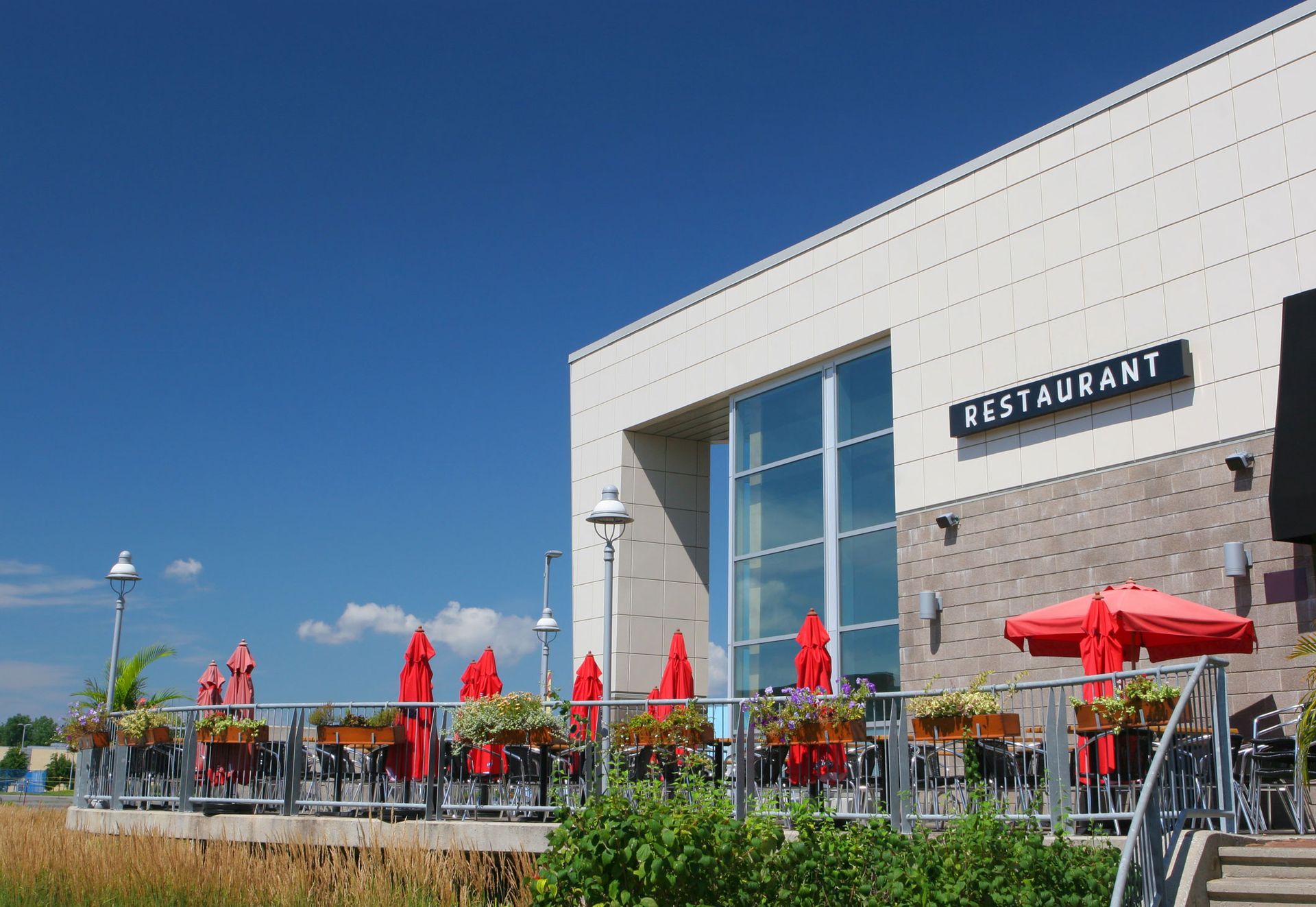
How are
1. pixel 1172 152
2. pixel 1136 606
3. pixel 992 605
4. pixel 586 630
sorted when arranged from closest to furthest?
pixel 1136 606, pixel 1172 152, pixel 992 605, pixel 586 630

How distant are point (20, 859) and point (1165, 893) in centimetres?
1117

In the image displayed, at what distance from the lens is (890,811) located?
10.7 m

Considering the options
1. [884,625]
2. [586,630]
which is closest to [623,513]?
[884,625]

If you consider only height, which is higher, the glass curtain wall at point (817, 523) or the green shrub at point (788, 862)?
the glass curtain wall at point (817, 523)

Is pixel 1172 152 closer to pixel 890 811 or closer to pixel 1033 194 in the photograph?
pixel 1033 194

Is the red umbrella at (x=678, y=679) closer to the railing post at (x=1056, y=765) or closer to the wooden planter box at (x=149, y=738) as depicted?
the wooden planter box at (x=149, y=738)

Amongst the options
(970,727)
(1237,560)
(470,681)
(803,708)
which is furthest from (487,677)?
(1237,560)

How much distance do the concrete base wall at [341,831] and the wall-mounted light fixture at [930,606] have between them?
22.7ft

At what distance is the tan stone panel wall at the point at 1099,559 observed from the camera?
1315 cm

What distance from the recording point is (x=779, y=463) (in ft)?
65.4

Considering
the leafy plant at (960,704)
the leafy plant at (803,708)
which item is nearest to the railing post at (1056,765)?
the leafy plant at (960,704)

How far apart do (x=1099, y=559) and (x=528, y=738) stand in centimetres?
735

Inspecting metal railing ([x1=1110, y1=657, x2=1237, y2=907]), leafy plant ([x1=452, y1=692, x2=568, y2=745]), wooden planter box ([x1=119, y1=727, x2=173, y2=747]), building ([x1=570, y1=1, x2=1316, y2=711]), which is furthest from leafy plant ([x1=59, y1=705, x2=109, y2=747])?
metal railing ([x1=1110, y1=657, x2=1237, y2=907])

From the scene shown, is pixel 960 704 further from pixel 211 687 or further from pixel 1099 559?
pixel 211 687
